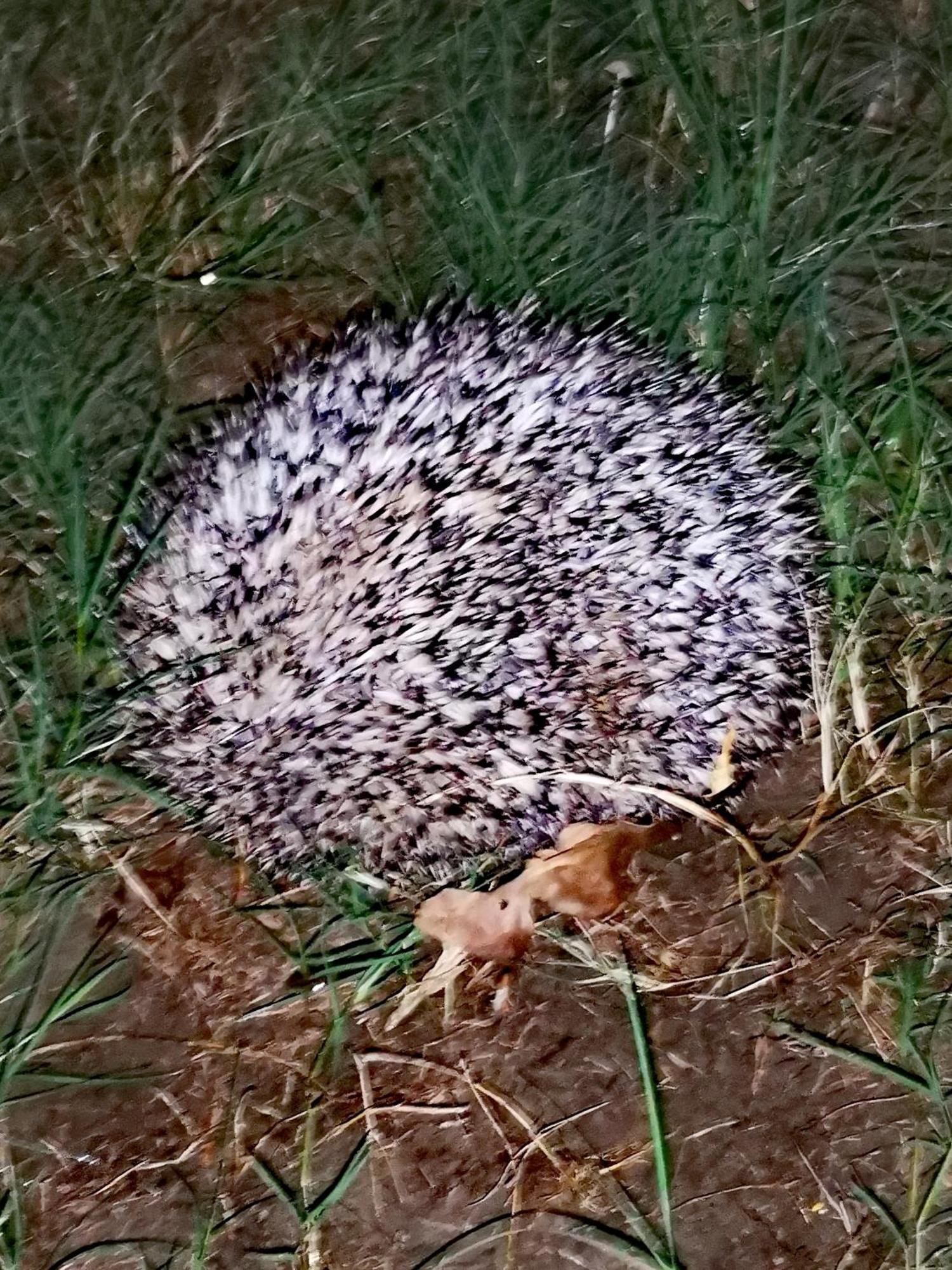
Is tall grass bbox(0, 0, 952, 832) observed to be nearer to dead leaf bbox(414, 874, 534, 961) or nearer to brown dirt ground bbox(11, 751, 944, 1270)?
brown dirt ground bbox(11, 751, 944, 1270)

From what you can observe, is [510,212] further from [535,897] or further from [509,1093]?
[509,1093]

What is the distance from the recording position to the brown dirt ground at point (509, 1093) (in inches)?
62.0

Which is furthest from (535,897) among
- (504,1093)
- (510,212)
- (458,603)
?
(510,212)

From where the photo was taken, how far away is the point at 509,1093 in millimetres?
1605

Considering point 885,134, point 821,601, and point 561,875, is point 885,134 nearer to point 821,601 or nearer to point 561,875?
point 821,601

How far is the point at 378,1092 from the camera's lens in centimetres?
160

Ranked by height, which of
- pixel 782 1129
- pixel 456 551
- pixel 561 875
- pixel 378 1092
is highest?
pixel 456 551

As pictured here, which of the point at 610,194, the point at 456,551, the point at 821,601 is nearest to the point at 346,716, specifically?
the point at 456,551

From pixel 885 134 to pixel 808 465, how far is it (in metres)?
0.68

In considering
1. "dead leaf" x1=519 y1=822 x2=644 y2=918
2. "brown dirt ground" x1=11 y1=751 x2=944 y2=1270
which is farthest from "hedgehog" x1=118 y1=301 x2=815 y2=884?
"brown dirt ground" x1=11 y1=751 x2=944 y2=1270

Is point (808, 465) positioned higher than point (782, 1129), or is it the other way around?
point (808, 465)

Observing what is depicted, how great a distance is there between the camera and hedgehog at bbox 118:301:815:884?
4.29ft

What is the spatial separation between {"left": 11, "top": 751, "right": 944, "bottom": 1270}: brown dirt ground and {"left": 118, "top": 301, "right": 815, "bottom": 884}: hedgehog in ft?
0.85

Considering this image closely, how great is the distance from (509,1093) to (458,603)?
0.80 meters
